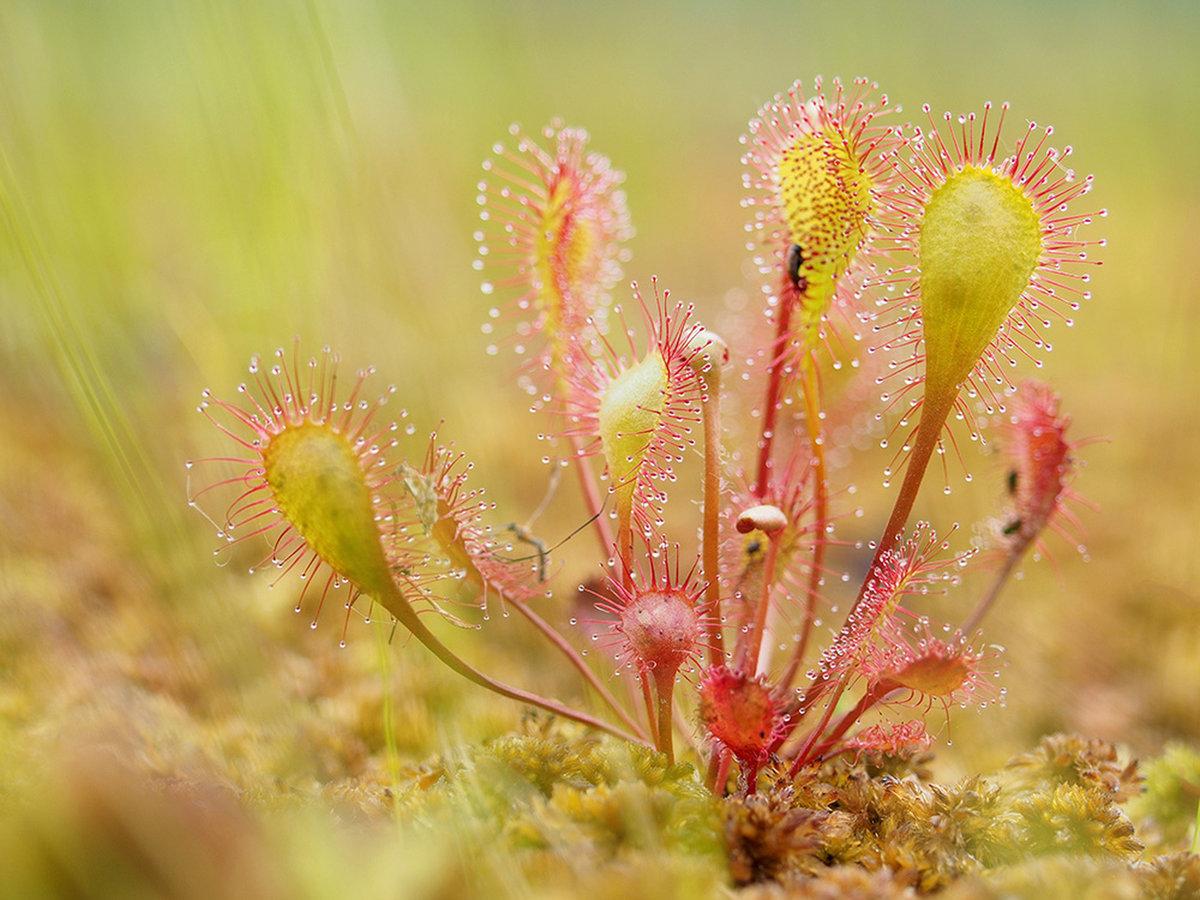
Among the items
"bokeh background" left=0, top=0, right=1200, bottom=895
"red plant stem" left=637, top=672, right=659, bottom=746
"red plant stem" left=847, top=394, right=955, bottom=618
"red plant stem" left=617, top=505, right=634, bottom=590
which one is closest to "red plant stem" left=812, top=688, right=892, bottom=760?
"red plant stem" left=847, top=394, right=955, bottom=618

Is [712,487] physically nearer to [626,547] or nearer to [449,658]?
[626,547]

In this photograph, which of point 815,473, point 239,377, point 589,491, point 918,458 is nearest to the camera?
point 918,458

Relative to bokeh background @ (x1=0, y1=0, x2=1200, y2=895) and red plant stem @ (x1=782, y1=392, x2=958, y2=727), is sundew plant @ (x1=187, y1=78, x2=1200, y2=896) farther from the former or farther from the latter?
bokeh background @ (x1=0, y1=0, x2=1200, y2=895)

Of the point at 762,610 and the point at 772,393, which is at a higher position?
the point at 772,393

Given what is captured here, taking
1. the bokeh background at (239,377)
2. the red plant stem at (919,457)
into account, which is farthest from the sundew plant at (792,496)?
the bokeh background at (239,377)

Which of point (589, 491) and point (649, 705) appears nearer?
point (649, 705)

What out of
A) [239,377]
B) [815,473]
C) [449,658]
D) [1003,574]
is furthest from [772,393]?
[239,377]

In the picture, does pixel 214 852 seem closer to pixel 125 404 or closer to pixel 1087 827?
pixel 1087 827
